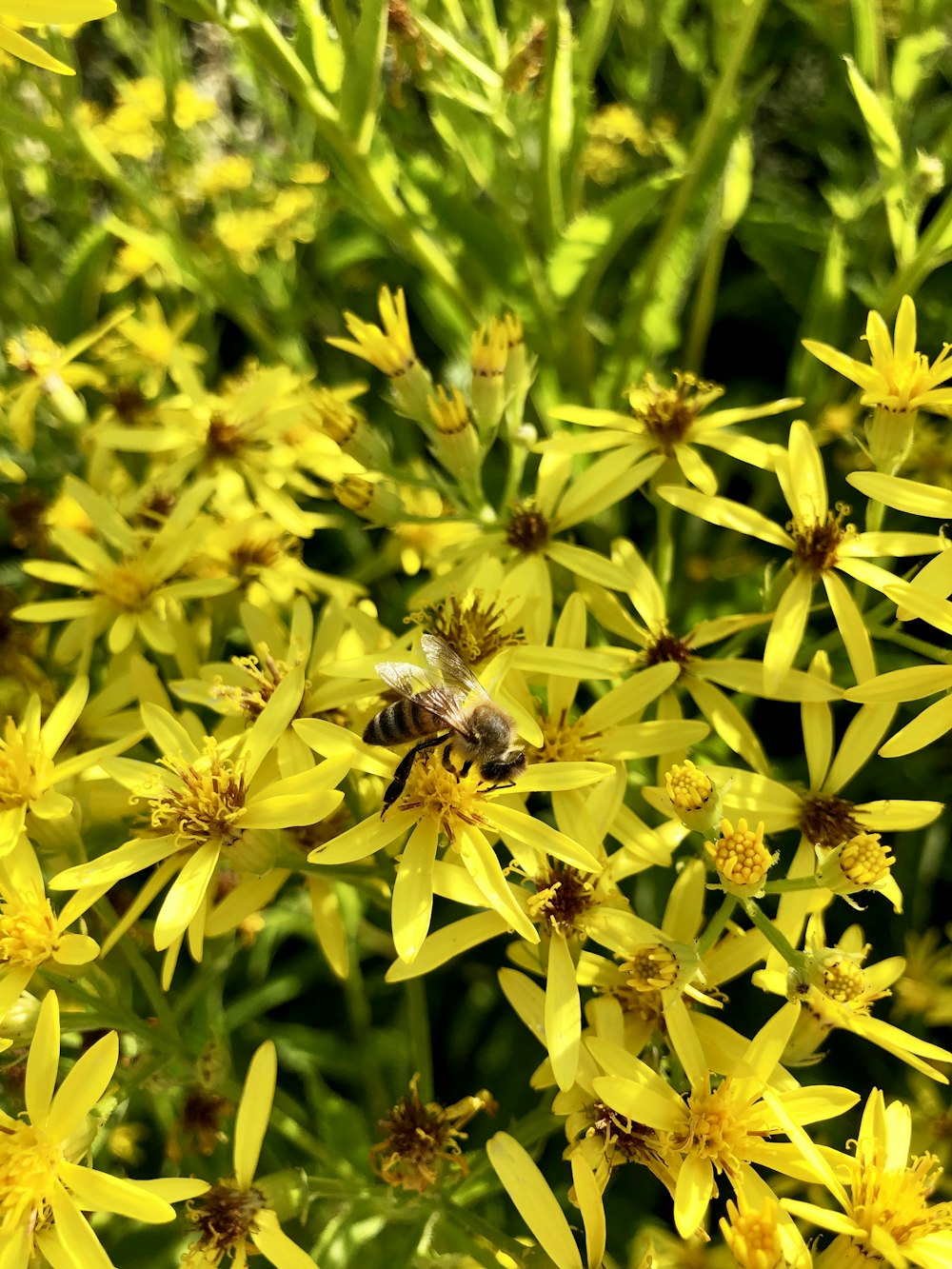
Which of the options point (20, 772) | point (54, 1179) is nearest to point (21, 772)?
point (20, 772)

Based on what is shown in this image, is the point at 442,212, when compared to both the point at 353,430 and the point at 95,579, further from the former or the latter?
the point at 95,579

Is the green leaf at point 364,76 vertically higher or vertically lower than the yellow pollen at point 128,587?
higher

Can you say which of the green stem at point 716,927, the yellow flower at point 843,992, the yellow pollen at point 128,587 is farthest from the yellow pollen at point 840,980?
the yellow pollen at point 128,587

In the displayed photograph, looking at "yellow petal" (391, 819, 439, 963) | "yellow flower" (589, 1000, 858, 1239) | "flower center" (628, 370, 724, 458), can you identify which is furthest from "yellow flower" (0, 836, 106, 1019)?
"flower center" (628, 370, 724, 458)

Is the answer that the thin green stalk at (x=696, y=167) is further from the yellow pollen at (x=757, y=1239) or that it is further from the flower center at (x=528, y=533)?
the yellow pollen at (x=757, y=1239)

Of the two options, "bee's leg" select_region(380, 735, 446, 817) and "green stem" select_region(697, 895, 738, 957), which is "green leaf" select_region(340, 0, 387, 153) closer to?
"bee's leg" select_region(380, 735, 446, 817)

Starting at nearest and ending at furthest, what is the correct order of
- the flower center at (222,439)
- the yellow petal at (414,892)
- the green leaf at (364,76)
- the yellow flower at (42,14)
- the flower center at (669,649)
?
the yellow flower at (42,14)
the yellow petal at (414,892)
the green leaf at (364,76)
the flower center at (669,649)
the flower center at (222,439)
